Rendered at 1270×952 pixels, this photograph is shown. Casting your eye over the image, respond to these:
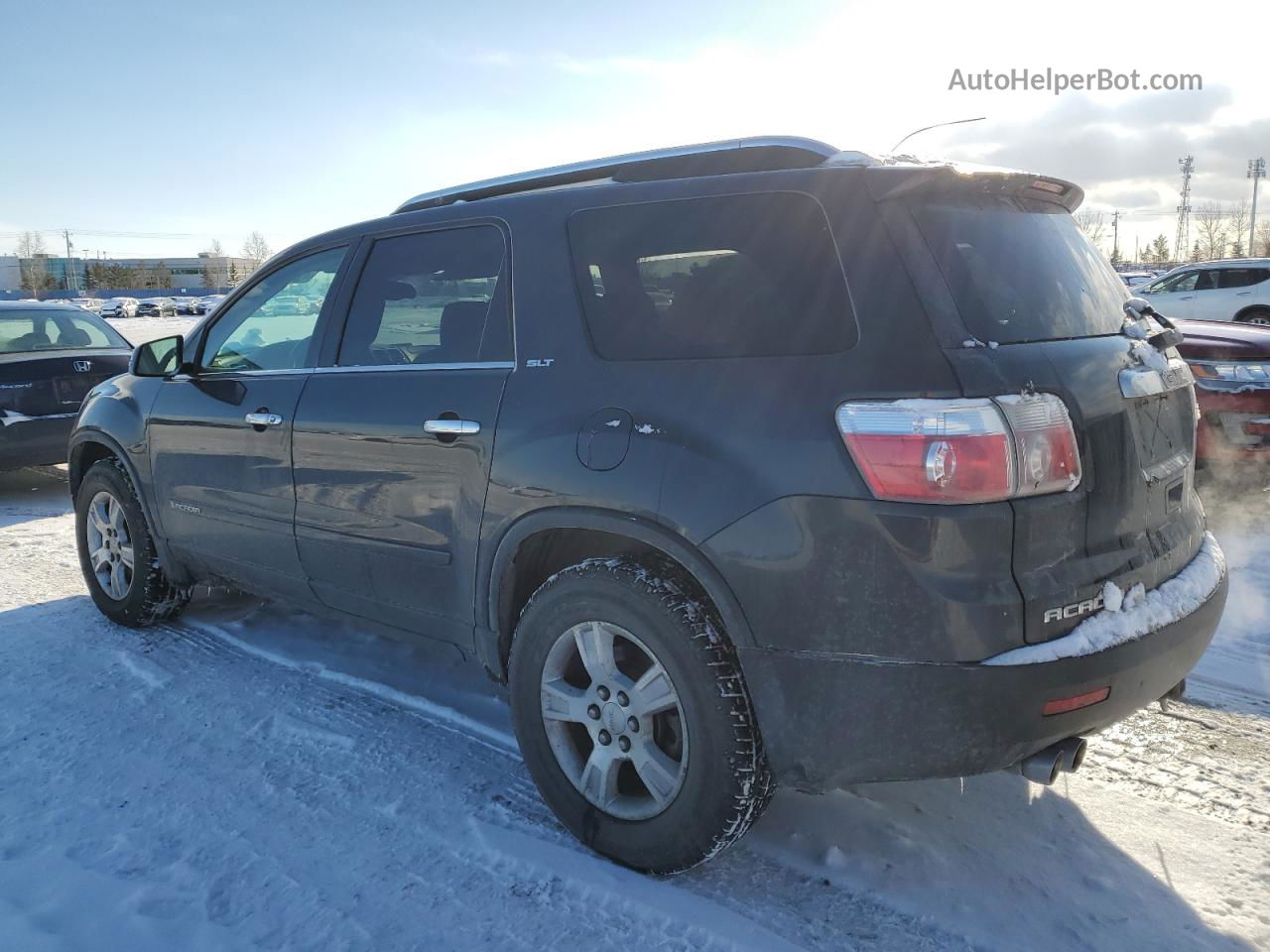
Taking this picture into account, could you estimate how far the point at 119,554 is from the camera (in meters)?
4.91

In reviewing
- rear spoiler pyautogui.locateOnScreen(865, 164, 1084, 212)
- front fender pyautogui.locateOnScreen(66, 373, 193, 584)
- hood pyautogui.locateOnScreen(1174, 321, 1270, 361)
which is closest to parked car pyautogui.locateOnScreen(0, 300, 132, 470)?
front fender pyautogui.locateOnScreen(66, 373, 193, 584)

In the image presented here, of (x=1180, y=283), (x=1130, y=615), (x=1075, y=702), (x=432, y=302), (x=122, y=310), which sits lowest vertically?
(x=1075, y=702)

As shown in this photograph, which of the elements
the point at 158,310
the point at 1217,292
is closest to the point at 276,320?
the point at 1217,292

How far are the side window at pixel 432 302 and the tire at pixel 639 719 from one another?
2.94 feet

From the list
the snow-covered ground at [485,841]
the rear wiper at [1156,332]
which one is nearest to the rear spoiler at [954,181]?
the rear wiper at [1156,332]

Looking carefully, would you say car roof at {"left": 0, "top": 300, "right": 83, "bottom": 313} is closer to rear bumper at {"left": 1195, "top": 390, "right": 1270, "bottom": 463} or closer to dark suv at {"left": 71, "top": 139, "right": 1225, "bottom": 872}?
dark suv at {"left": 71, "top": 139, "right": 1225, "bottom": 872}

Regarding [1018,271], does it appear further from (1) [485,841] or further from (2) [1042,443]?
(1) [485,841]

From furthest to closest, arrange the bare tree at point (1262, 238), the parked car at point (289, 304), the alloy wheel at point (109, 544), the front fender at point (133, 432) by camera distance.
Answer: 1. the bare tree at point (1262, 238)
2. the alloy wheel at point (109, 544)
3. the front fender at point (133, 432)
4. the parked car at point (289, 304)

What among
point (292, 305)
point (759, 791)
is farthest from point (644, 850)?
point (292, 305)

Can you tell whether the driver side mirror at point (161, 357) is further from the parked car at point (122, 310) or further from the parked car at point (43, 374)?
the parked car at point (122, 310)

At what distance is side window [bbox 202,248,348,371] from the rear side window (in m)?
1.40

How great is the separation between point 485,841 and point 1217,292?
661 inches

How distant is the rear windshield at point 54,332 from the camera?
339 inches

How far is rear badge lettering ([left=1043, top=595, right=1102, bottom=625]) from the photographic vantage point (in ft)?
7.41
